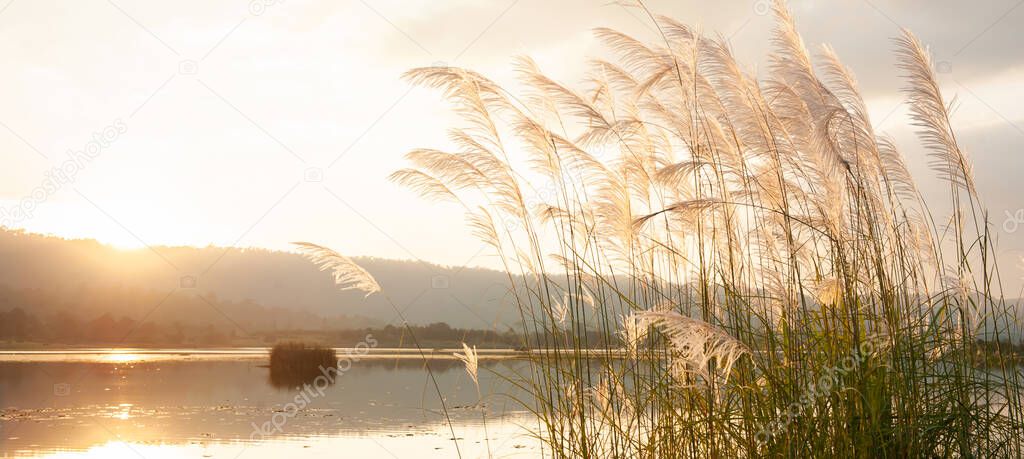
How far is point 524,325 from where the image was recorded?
4109 mm

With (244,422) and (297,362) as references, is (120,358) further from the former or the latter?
(244,422)

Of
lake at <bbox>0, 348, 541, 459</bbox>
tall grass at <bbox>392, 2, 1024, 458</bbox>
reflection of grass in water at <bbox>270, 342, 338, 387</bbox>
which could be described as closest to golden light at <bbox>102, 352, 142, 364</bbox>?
reflection of grass in water at <bbox>270, 342, 338, 387</bbox>

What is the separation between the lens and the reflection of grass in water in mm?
21844

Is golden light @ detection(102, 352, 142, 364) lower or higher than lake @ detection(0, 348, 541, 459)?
higher

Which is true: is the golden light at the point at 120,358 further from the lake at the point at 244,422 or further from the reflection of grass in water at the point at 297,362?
the lake at the point at 244,422

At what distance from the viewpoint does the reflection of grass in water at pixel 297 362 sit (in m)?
21.8

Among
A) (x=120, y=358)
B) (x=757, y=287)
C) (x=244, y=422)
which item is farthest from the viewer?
(x=120, y=358)

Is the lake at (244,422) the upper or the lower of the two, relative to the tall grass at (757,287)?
lower

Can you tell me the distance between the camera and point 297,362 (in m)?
22.8

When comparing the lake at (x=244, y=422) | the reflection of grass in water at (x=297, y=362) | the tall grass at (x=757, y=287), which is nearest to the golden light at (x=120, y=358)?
the reflection of grass in water at (x=297, y=362)

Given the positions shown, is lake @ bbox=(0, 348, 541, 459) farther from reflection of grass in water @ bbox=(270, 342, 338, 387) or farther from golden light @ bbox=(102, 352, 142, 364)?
golden light @ bbox=(102, 352, 142, 364)

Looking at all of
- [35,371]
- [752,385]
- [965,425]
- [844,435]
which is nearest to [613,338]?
[752,385]

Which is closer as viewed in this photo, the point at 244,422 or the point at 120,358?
the point at 244,422

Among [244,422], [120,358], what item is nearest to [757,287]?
[244,422]
